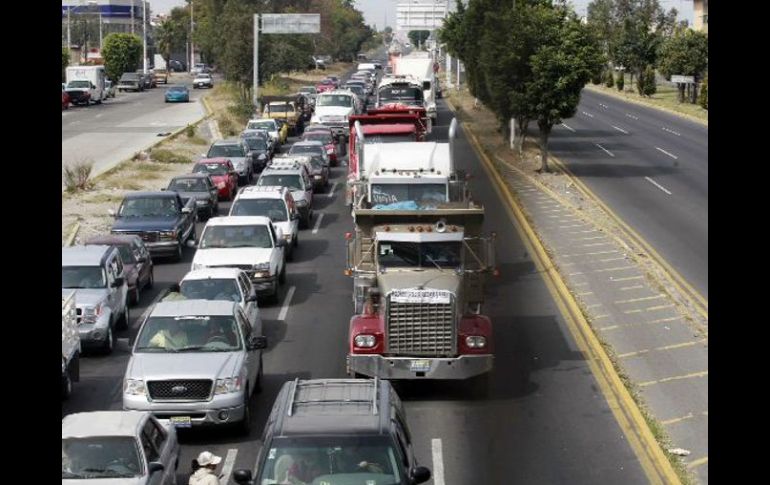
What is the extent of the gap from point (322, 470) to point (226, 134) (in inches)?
2213

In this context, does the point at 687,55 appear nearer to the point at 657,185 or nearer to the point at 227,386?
the point at 657,185

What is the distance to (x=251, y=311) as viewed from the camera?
22766mm

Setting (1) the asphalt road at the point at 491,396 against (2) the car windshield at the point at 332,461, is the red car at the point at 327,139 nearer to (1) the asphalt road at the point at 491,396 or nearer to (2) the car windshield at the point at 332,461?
(1) the asphalt road at the point at 491,396

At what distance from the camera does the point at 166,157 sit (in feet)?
180

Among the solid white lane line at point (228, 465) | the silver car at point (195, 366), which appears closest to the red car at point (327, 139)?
the silver car at point (195, 366)

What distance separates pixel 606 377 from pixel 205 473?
29.9 feet

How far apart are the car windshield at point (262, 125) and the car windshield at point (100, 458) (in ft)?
151

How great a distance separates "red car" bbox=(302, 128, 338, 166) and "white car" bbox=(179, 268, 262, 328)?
28937 mm

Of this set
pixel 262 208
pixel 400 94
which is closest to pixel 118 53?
pixel 400 94

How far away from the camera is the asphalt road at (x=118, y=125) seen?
58.3m

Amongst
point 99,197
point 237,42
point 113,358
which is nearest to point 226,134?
point 237,42

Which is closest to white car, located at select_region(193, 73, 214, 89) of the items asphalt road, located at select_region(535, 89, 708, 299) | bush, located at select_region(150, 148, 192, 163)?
asphalt road, located at select_region(535, 89, 708, 299)

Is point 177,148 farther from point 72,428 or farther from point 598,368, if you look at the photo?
point 72,428
